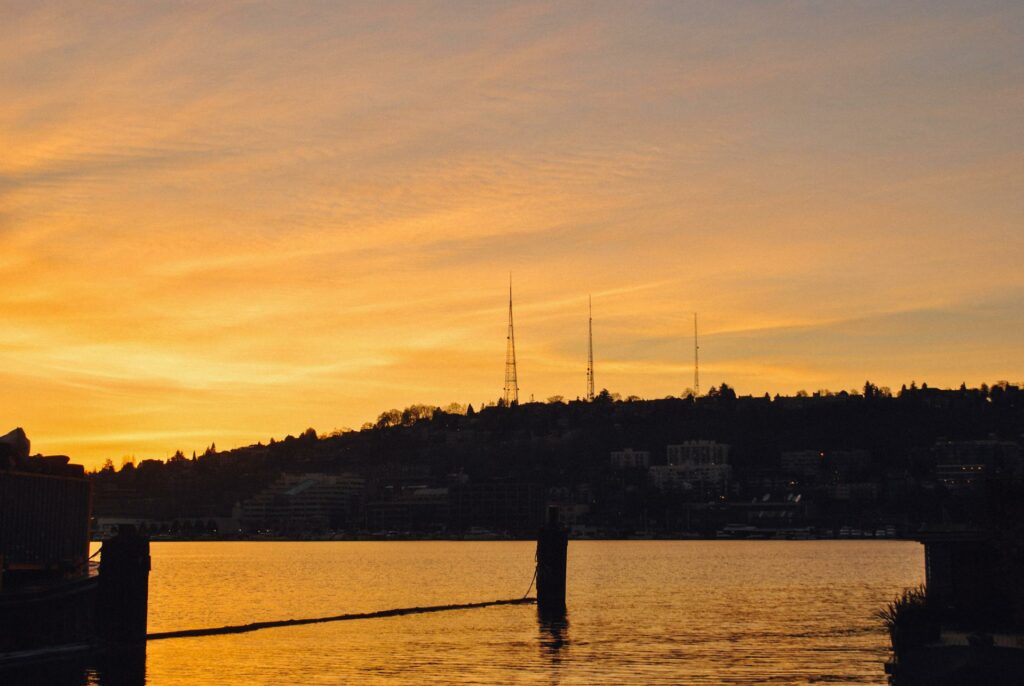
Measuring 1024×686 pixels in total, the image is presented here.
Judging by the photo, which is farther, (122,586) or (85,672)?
(122,586)

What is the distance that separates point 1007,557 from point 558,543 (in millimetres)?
52138

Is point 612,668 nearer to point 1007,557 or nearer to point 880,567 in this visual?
point 1007,557

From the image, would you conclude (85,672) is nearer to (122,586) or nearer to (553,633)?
(122,586)

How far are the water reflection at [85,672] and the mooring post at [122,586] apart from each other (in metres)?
0.99

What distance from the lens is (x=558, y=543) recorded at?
95.8 m


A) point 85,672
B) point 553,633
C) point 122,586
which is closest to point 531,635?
point 553,633

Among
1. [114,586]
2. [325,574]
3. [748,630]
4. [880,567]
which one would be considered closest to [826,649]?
[748,630]

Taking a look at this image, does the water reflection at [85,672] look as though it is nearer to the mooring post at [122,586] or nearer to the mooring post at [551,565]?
the mooring post at [122,586]

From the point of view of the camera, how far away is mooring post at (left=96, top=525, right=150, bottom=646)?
5944cm

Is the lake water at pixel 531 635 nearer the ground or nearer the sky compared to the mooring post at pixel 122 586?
nearer the ground

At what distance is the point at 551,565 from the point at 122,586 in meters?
41.2

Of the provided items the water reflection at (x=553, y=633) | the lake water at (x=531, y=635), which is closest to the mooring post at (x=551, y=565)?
the lake water at (x=531, y=635)

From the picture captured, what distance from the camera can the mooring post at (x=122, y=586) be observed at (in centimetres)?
5944

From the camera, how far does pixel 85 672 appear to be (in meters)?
56.5
